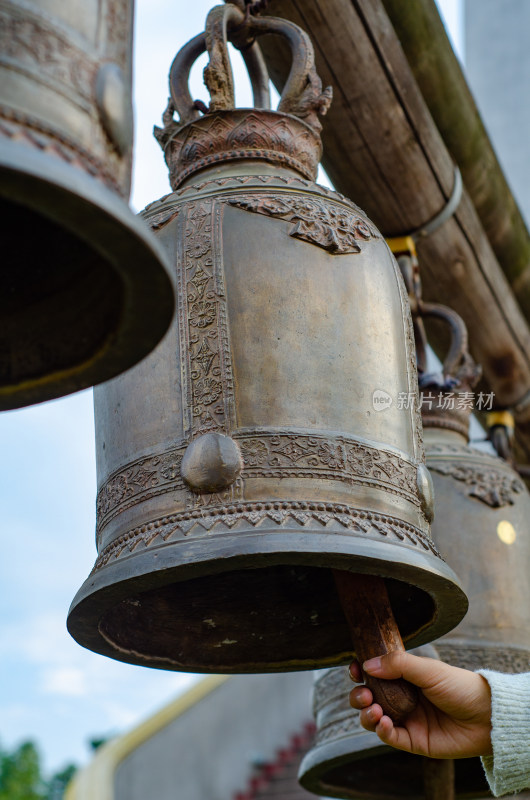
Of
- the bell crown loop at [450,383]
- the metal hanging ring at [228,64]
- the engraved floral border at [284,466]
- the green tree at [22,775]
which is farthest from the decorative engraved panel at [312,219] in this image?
the green tree at [22,775]

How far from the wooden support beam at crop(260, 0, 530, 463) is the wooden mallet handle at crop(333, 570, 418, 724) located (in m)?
1.64

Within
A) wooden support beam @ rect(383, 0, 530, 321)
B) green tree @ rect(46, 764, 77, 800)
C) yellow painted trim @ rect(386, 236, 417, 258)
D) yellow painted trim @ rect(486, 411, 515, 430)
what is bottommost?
yellow painted trim @ rect(486, 411, 515, 430)

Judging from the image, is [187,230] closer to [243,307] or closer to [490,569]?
[243,307]

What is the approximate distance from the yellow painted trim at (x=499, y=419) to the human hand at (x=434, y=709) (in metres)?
2.46

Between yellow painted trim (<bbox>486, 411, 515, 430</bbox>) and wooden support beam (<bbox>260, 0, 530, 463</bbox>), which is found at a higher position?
wooden support beam (<bbox>260, 0, 530, 463</bbox>)

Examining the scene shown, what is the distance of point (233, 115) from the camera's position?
7.34 ft

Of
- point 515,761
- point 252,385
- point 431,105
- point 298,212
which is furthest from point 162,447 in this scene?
point 431,105

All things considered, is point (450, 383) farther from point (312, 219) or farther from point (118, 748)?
point (118, 748)

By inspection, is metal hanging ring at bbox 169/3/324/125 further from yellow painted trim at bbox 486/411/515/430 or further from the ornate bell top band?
yellow painted trim at bbox 486/411/515/430

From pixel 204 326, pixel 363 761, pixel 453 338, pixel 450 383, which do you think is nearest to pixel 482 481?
pixel 450 383

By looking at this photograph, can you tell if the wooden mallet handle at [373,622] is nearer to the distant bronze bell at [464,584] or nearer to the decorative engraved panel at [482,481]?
the distant bronze bell at [464,584]

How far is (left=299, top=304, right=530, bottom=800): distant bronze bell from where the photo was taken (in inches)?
111

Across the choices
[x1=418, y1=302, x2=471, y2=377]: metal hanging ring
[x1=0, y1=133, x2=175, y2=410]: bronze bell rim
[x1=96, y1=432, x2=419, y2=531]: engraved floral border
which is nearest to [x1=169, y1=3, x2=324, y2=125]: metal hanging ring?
[x1=96, y1=432, x2=419, y2=531]: engraved floral border

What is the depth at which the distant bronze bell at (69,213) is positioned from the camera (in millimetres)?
1115
